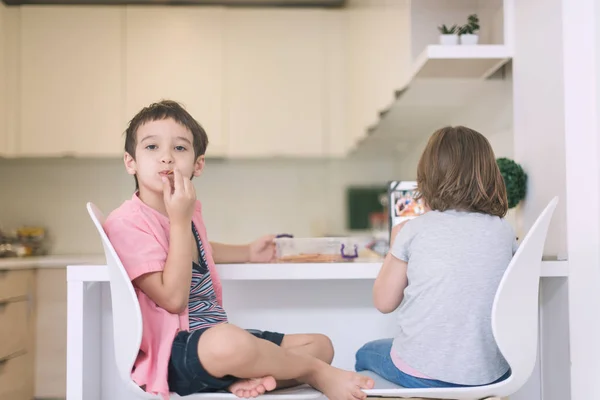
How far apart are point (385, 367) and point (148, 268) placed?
431mm

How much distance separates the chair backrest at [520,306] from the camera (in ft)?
3.48

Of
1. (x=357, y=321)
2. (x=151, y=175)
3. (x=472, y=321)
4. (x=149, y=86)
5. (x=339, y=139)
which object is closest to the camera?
(x=472, y=321)

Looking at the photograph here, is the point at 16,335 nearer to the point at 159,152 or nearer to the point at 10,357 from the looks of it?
the point at 10,357

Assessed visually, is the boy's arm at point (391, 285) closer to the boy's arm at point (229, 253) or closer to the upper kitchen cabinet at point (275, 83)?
the boy's arm at point (229, 253)

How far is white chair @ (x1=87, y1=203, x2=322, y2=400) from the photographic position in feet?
3.51

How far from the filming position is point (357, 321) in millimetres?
1594

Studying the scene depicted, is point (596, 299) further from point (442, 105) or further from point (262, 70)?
point (262, 70)

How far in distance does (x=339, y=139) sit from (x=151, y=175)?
2.58 m

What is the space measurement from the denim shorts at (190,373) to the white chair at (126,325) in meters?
0.02

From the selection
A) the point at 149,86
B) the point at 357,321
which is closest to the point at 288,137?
the point at 149,86

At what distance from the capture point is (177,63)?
3.51m

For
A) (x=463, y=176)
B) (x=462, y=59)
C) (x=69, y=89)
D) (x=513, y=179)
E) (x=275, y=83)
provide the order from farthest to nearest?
(x=275, y=83) → (x=69, y=89) → (x=462, y=59) → (x=513, y=179) → (x=463, y=176)

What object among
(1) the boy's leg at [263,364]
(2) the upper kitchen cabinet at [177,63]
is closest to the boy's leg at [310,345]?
(1) the boy's leg at [263,364]

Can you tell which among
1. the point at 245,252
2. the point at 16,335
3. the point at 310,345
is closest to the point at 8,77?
the point at 16,335
